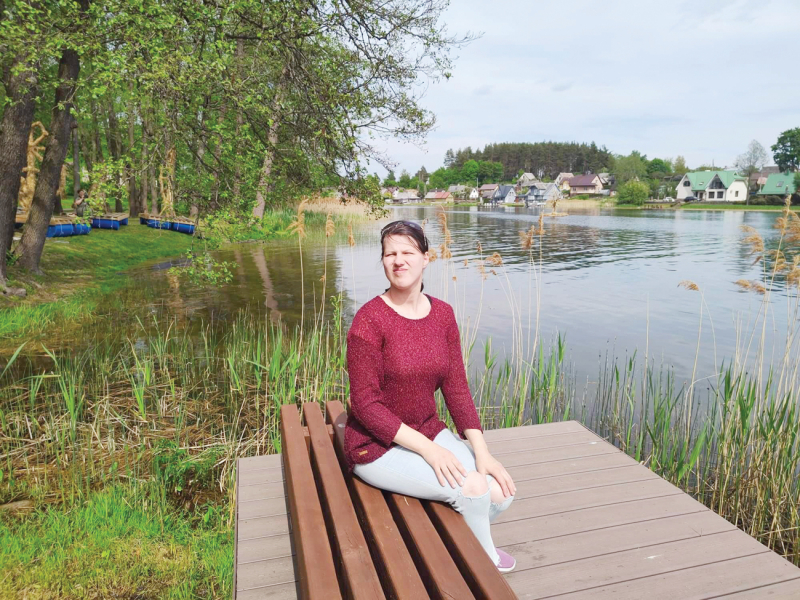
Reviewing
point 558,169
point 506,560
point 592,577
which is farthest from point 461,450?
point 558,169

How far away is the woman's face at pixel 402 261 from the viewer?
2.33m

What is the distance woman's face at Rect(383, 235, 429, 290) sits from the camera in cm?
233

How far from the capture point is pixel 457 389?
2545mm

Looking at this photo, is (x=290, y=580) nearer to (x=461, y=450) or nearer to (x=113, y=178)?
(x=461, y=450)

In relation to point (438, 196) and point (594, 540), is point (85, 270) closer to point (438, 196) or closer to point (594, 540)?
point (594, 540)

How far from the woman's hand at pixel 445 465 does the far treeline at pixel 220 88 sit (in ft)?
20.0

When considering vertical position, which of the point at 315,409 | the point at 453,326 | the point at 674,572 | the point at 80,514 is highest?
the point at 453,326

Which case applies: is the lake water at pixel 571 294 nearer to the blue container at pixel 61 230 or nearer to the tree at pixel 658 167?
the blue container at pixel 61 230

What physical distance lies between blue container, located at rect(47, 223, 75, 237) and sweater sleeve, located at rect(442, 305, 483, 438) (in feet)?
55.4

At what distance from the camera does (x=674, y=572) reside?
2.38 m

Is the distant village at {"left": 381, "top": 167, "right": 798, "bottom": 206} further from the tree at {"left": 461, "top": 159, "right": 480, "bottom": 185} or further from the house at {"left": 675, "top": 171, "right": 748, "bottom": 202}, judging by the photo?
the tree at {"left": 461, "top": 159, "right": 480, "bottom": 185}

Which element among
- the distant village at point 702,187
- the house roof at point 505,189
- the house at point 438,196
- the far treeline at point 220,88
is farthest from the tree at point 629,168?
the far treeline at point 220,88

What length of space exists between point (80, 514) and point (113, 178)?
512 centimetres

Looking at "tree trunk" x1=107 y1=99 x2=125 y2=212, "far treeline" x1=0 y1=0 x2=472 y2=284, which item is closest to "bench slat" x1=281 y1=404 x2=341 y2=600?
"far treeline" x1=0 y1=0 x2=472 y2=284
